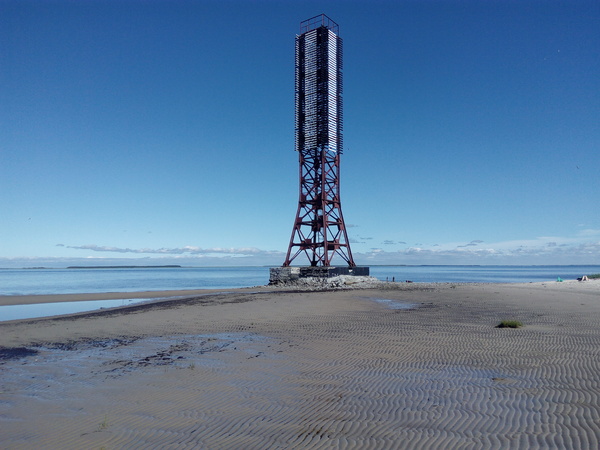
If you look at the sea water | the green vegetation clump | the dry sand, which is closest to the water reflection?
the sea water

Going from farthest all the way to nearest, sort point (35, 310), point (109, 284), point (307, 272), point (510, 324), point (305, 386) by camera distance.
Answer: point (109, 284) → point (307, 272) → point (35, 310) → point (510, 324) → point (305, 386)

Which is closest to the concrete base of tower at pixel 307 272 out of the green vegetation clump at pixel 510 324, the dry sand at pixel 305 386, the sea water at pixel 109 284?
the sea water at pixel 109 284

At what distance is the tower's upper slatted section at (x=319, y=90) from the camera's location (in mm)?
49281

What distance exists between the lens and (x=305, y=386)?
829cm

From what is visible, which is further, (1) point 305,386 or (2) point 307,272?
(2) point 307,272

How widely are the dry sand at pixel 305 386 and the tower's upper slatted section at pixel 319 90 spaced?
120ft

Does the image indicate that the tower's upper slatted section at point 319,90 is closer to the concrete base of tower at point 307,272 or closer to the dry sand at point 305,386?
the concrete base of tower at point 307,272

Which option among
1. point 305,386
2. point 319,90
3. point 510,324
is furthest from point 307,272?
point 305,386

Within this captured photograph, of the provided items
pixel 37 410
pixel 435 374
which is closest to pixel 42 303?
pixel 37 410

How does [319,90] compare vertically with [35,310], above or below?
above

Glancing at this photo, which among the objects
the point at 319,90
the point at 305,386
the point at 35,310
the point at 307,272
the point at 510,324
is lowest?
the point at 35,310

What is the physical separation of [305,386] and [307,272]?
39.0 metres

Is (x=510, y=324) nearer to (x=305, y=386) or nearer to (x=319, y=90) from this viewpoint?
(x=305, y=386)

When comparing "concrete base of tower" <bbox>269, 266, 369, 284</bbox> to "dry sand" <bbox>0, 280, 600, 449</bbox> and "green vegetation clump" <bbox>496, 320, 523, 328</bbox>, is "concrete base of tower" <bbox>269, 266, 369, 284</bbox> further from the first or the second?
"green vegetation clump" <bbox>496, 320, 523, 328</bbox>
